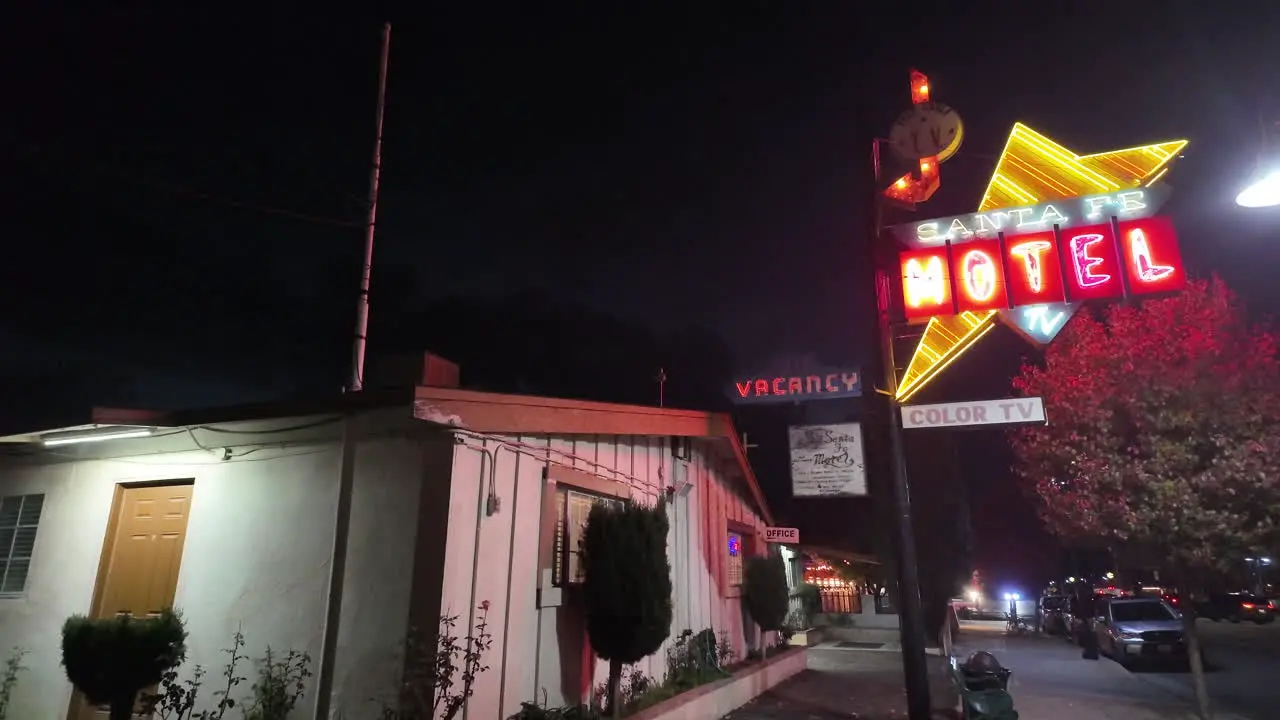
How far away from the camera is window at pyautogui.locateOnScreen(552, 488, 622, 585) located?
7.35m

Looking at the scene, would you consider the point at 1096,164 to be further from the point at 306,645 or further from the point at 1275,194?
the point at 306,645

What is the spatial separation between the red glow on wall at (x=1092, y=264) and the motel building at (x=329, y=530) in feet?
17.6

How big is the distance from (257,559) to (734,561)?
9526 mm

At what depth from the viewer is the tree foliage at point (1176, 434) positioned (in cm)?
1036

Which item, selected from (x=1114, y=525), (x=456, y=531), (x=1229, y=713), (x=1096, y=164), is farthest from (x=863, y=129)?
(x=1229, y=713)

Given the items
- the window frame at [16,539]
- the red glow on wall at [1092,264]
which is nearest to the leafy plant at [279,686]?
the window frame at [16,539]

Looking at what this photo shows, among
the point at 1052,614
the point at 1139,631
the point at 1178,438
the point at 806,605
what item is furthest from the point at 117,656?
the point at 1052,614

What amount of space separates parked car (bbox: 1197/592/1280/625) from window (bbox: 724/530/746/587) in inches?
933

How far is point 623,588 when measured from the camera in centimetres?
698

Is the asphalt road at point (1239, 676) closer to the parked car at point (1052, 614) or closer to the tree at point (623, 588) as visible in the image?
the parked car at point (1052, 614)

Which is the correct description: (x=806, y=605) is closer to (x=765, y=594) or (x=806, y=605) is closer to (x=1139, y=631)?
(x=1139, y=631)

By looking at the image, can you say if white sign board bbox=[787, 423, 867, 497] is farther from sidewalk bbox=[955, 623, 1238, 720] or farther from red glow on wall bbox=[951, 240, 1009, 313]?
red glow on wall bbox=[951, 240, 1009, 313]

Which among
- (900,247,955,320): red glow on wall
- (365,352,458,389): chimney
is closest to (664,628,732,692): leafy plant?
(365,352,458,389): chimney

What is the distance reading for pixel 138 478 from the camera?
734 centimetres
